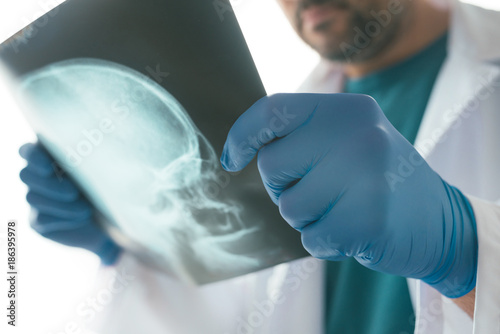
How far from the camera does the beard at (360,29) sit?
113 centimetres

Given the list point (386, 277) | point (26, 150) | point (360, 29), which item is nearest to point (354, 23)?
point (360, 29)

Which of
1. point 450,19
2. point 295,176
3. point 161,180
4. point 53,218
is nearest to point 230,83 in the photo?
point 295,176

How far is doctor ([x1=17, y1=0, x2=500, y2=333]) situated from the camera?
1.65 ft

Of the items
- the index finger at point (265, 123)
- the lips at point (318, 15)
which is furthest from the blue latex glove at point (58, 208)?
the lips at point (318, 15)

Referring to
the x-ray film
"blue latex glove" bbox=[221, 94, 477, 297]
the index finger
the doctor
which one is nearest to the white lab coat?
the doctor

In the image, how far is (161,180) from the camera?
674 millimetres

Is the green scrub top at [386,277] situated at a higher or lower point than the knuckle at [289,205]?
lower

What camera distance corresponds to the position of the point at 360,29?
1139 millimetres

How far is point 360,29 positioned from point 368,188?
0.79 meters

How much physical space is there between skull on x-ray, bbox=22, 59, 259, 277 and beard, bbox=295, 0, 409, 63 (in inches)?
28.7

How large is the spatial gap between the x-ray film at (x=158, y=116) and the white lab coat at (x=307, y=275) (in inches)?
5.8

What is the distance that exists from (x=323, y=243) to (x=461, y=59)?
0.69 meters

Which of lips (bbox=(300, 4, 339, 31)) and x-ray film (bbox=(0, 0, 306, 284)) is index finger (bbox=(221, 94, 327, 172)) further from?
lips (bbox=(300, 4, 339, 31))

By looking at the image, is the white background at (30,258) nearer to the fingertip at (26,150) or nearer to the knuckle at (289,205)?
the fingertip at (26,150)
